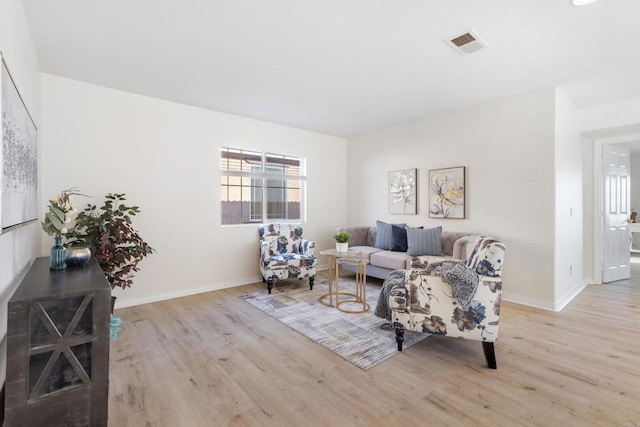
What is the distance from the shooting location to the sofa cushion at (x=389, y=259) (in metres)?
4.12

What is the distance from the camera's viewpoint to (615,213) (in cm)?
480

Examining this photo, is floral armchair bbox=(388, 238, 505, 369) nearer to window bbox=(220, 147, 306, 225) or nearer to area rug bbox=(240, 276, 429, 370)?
area rug bbox=(240, 276, 429, 370)

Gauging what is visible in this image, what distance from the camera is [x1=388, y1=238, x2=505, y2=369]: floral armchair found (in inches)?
87.0

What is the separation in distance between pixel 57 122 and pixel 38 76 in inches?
18.3

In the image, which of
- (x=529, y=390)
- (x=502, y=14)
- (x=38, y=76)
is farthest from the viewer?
(x=38, y=76)

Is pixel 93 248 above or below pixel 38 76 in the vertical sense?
below

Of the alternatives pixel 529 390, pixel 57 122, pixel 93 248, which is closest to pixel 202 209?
pixel 93 248

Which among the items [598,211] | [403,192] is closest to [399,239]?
[403,192]

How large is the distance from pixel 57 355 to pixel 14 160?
1168mm

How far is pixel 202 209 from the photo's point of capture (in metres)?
4.24

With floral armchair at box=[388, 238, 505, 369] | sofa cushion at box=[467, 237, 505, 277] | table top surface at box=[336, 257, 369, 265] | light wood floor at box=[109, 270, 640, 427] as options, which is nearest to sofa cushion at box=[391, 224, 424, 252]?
table top surface at box=[336, 257, 369, 265]

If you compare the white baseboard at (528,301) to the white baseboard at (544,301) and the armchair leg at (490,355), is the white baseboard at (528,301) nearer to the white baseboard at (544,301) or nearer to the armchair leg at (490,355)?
the white baseboard at (544,301)

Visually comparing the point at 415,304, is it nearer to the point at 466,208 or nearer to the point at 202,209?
the point at 466,208

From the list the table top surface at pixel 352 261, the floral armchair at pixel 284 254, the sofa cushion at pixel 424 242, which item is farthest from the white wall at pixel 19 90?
the sofa cushion at pixel 424 242
